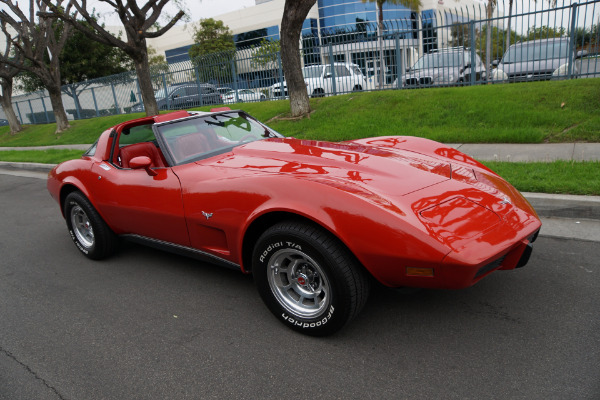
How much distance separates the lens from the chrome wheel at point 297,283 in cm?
265

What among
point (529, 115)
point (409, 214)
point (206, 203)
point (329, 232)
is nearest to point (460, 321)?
point (409, 214)

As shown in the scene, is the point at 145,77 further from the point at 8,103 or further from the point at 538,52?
the point at 8,103

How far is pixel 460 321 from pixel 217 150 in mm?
2210

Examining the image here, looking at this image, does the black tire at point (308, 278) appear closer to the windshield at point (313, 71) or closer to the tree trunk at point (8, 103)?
the windshield at point (313, 71)

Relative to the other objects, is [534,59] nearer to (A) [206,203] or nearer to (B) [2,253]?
(A) [206,203]

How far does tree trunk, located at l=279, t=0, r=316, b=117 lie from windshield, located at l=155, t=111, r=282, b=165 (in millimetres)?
6410

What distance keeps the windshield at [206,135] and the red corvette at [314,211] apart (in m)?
0.01

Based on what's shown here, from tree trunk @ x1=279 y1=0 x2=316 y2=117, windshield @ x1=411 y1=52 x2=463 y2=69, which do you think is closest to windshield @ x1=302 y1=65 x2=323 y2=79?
windshield @ x1=411 y1=52 x2=463 y2=69

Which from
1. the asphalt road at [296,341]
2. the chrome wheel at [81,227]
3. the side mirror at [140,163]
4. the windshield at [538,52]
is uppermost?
the windshield at [538,52]

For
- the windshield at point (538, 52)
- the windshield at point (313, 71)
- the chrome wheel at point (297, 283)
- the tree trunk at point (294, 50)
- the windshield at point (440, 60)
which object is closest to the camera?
the chrome wheel at point (297, 283)

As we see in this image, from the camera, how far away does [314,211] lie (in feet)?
8.16

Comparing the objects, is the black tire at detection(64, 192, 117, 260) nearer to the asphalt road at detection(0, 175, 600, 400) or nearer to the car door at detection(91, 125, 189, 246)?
the car door at detection(91, 125, 189, 246)

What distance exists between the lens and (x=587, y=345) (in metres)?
2.39

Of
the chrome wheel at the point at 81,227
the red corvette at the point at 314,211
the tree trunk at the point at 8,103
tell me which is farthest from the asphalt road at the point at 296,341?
the tree trunk at the point at 8,103
